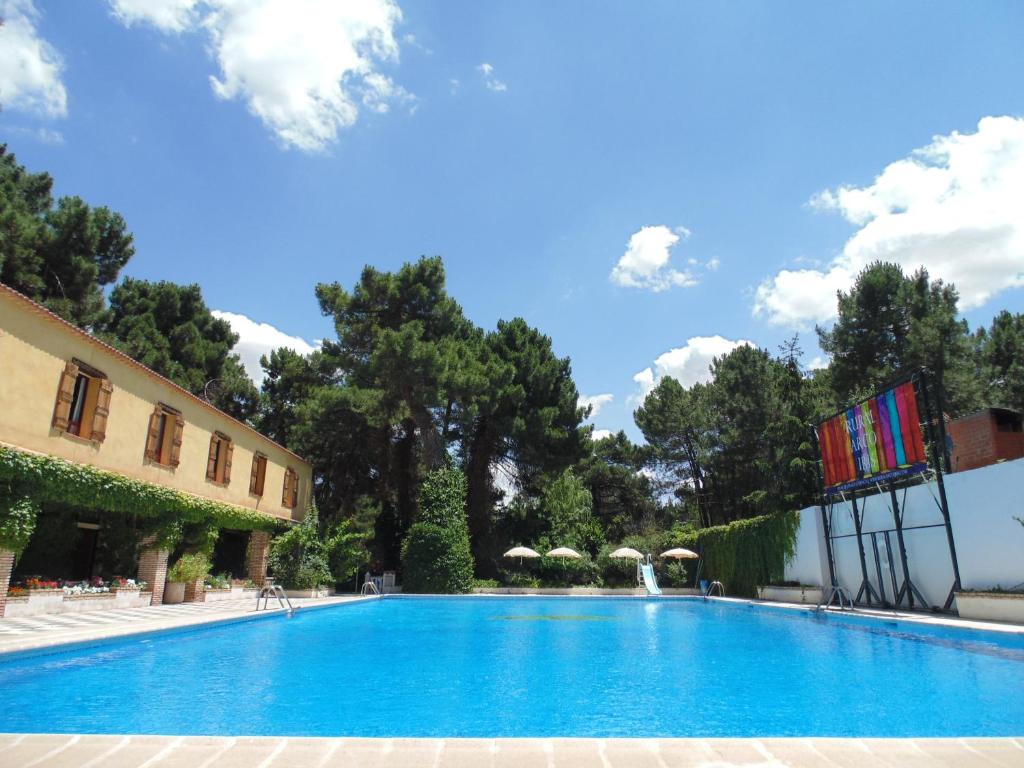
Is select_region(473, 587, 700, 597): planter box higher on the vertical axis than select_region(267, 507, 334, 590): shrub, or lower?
lower

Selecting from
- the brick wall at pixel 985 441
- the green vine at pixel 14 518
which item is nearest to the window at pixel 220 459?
the green vine at pixel 14 518

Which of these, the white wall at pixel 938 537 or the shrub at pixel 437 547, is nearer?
the white wall at pixel 938 537

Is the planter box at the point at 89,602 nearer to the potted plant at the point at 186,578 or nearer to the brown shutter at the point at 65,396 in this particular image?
the potted plant at the point at 186,578

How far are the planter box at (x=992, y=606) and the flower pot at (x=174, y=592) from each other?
1731 cm

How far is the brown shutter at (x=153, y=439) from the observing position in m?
14.5

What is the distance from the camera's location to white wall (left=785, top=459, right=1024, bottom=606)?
1113 centimetres

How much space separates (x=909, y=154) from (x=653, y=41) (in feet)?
16.3

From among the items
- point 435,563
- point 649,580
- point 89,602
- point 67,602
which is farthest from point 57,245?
point 649,580

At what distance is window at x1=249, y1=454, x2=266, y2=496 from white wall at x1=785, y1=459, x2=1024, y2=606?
16608mm

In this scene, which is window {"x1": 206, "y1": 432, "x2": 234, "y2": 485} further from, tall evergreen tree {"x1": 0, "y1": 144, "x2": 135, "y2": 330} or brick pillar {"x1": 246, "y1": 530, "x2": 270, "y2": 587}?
tall evergreen tree {"x1": 0, "y1": 144, "x2": 135, "y2": 330}

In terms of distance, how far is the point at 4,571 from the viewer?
10.4 m

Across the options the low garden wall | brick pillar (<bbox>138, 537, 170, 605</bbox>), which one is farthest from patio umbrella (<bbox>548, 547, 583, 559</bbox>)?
the low garden wall

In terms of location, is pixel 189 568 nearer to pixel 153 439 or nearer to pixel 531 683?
pixel 153 439

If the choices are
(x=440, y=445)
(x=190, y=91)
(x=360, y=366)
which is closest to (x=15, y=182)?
(x=360, y=366)
